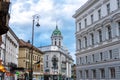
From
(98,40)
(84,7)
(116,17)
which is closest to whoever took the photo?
(116,17)

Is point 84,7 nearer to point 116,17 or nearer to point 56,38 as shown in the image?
point 116,17

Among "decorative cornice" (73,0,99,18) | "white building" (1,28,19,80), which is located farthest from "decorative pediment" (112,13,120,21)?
"white building" (1,28,19,80)

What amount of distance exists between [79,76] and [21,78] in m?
14.6

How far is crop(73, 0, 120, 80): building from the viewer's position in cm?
4182

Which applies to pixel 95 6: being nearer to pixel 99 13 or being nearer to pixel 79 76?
pixel 99 13

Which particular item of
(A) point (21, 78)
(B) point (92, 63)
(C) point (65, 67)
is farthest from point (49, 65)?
(B) point (92, 63)

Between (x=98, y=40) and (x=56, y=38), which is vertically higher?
(x=56, y=38)

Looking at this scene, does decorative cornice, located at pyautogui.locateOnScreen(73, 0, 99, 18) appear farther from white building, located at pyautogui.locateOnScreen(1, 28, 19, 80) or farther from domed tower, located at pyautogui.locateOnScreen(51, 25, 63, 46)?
domed tower, located at pyautogui.locateOnScreen(51, 25, 63, 46)

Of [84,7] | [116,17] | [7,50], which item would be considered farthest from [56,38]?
[116,17]

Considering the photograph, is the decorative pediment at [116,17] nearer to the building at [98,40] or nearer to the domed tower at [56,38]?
the building at [98,40]

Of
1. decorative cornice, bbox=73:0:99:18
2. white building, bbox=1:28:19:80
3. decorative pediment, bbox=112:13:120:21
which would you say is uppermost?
decorative cornice, bbox=73:0:99:18

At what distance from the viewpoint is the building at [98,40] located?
4182 cm

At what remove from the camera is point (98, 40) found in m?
47.7

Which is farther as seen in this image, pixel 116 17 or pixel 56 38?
pixel 56 38
